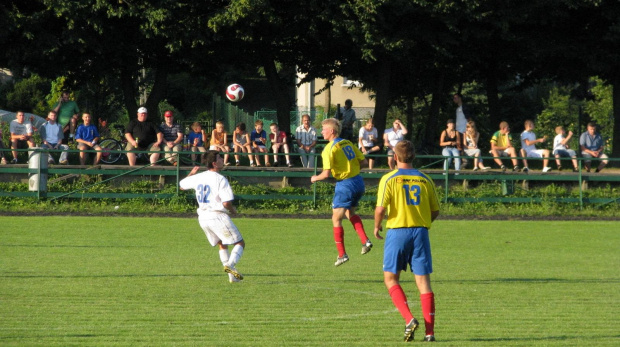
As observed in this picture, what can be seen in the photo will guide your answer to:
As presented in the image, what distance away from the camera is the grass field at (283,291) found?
26.9 feet

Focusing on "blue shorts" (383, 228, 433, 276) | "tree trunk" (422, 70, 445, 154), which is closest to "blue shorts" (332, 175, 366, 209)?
"blue shorts" (383, 228, 433, 276)

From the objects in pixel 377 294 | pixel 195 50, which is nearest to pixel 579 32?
pixel 195 50

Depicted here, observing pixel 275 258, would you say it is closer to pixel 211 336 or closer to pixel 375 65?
pixel 211 336

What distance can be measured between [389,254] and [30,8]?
2104 cm

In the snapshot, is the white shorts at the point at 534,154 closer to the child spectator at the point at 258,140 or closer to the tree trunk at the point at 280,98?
the child spectator at the point at 258,140

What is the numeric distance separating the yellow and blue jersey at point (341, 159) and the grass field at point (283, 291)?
4.75 feet

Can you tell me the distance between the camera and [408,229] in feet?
25.9

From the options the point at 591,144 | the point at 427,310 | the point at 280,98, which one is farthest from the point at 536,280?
the point at 280,98

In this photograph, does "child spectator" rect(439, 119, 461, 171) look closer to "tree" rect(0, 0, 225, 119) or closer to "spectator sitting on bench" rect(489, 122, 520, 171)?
"spectator sitting on bench" rect(489, 122, 520, 171)

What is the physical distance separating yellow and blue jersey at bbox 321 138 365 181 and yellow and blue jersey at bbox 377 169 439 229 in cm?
485

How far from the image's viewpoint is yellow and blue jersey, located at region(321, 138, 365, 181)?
12.9 meters

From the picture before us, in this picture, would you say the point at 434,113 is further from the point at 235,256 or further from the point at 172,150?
the point at 235,256

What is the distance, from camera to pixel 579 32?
29.6 meters

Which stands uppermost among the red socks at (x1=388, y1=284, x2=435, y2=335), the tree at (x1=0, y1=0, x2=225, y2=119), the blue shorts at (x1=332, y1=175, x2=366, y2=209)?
the tree at (x1=0, y1=0, x2=225, y2=119)
